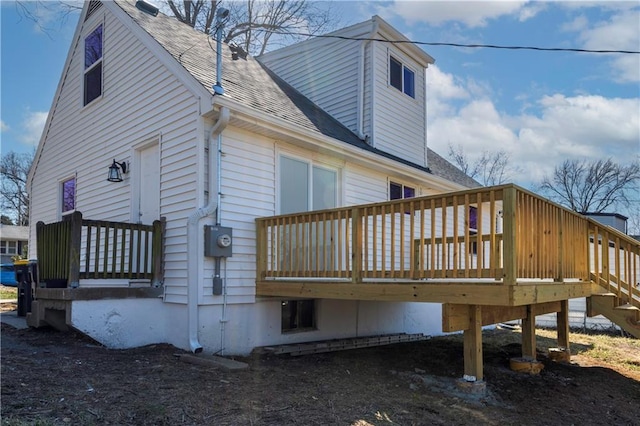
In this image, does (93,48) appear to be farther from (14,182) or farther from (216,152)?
(14,182)

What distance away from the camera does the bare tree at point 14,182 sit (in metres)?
34.7

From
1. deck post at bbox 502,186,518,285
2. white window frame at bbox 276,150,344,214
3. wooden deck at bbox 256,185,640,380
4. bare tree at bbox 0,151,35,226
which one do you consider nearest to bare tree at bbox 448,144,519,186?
Result: white window frame at bbox 276,150,344,214

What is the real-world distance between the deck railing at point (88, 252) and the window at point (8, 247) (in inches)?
1169

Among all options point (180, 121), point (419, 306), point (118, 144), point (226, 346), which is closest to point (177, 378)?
point (226, 346)

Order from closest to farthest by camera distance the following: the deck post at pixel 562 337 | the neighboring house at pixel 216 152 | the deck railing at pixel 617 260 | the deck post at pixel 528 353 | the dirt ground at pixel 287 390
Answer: the dirt ground at pixel 287 390 → the neighboring house at pixel 216 152 → the deck post at pixel 528 353 → the deck railing at pixel 617 260 → the deck post at pixel 562 337

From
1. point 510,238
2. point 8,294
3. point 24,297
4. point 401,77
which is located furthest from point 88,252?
point 8,294

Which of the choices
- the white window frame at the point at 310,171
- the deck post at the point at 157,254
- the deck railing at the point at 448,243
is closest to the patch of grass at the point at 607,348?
the deck railing at the point at 448,243

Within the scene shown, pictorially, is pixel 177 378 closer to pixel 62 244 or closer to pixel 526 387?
pixel 62 244

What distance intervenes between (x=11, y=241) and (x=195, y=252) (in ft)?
104

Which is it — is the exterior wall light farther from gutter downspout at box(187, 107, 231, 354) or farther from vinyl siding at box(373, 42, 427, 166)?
vinyl siding at box(373, 42, 427, 166)

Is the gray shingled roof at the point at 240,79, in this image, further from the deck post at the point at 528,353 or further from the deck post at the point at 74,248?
the deck post at the point at 528,353

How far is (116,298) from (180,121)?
103 inches

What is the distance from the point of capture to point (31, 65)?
8820 millimetres

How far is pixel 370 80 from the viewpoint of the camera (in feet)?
33.5
